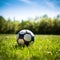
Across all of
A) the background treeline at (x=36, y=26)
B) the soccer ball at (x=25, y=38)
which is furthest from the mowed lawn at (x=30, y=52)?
the background treeline at (x=36, y=26)

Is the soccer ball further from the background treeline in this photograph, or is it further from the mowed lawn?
the background treeline

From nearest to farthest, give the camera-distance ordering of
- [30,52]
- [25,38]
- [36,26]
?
[30,52] → [25,38] → [36,26]

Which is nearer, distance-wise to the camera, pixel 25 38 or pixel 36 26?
pixel 25 38

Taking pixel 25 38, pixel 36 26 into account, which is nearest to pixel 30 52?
pixel 25 38

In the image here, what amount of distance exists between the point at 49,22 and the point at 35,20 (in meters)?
5.64

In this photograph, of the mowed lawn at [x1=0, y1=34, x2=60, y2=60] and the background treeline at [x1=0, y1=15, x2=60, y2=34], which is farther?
the background treeline at [x1=0, y1=15, x2=60, y2=34]

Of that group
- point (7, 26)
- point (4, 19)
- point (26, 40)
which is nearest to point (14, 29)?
point (7, 26)

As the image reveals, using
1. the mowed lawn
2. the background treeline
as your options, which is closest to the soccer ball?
the mowed lawn

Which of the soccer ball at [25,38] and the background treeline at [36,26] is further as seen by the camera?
the background treeline at [36,26]

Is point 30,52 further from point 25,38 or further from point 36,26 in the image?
point 36,26

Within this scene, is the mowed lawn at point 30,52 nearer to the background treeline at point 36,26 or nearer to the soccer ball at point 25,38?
the soccer ball at point 25,38

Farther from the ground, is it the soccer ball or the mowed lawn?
the soccer ball

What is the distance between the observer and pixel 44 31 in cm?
3088

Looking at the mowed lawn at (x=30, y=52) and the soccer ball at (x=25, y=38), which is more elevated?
the soccer ball at (x=25, y=38)
